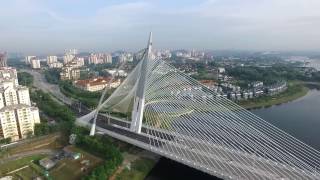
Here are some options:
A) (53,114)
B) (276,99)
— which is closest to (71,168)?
(53,114)

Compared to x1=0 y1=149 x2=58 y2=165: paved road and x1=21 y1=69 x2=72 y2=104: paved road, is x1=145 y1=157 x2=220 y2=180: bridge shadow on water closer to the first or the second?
x1=0 y1=149 x2=58 y2=165: paved road

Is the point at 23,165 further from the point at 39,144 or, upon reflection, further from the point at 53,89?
the point at 53,89

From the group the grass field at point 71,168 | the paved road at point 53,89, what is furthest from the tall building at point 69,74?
the grass field at point 71,168

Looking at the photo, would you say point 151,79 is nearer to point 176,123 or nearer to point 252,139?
point 176,123

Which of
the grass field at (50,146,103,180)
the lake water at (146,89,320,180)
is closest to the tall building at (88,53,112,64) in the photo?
the lake water at (146,89,320,180)

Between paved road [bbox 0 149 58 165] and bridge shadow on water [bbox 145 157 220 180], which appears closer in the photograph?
bridge shadow on water [bbox 145 157 220 180]

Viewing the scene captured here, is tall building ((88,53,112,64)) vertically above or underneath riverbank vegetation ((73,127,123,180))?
above

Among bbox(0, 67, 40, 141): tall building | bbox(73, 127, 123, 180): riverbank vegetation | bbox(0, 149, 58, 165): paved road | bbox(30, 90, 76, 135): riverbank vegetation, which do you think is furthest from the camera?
bbox(30, 90, 76, 135): riverbank vegetation
